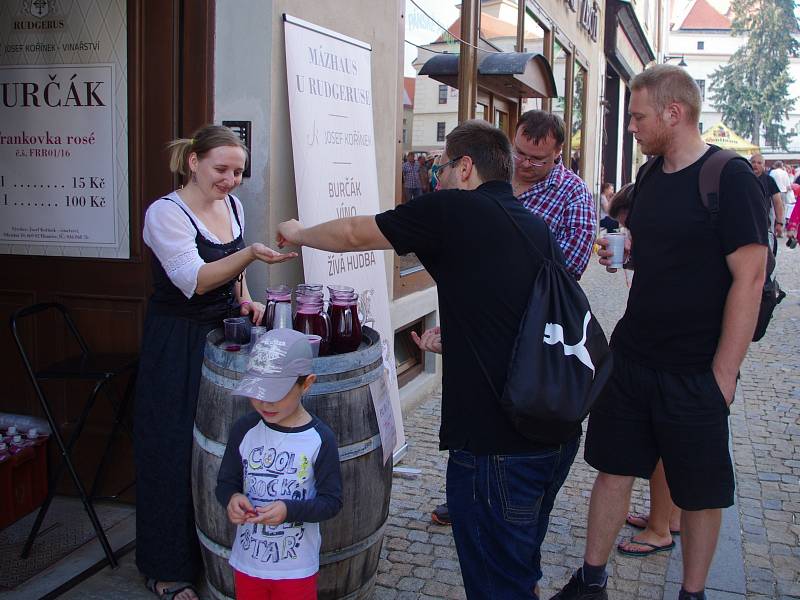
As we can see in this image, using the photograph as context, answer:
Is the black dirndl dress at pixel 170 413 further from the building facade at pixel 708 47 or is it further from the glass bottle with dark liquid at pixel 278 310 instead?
the building facade at pixel 708 47

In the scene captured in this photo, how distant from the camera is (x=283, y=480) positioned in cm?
241

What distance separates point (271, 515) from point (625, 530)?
100 inches

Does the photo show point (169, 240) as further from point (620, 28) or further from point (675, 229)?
point (620, 28)

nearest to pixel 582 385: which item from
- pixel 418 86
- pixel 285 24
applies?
pixel 285 24

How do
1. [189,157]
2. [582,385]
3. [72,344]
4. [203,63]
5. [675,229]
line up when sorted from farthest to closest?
[72,344], [203,63], [189,157], [675,229], [582,385]

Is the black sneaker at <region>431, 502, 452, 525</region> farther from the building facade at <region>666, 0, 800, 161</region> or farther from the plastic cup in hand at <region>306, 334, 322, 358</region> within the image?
the building facade at <region>666, 0, 800, 161</region>

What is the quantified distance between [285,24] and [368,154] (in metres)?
0.98

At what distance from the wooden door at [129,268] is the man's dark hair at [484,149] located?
5.64 feet

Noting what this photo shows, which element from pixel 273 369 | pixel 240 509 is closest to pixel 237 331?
pixel 273 369

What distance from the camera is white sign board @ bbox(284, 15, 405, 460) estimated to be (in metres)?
3.96

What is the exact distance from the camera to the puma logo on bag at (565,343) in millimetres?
2330

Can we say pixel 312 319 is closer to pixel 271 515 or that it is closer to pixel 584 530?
pixel 271 515

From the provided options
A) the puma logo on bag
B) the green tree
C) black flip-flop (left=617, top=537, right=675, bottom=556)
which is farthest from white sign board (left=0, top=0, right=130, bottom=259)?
the green tree

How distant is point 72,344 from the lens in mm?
4227
